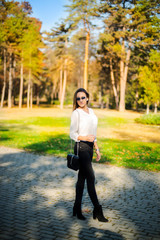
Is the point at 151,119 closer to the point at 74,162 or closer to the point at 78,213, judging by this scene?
the point at 78,213

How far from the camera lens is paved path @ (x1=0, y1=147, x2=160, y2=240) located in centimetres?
381

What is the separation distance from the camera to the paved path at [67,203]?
3811mm

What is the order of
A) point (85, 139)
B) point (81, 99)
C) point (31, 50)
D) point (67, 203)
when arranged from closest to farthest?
1. point (85, 139)
2. point (81, 99)
3. point (67, 203)
4. point (31, 50)

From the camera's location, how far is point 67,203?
507cm

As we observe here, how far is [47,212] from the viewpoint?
4578 millimetres

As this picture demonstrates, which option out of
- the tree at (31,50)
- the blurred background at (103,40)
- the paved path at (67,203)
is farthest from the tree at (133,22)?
the paved path at (67,203)

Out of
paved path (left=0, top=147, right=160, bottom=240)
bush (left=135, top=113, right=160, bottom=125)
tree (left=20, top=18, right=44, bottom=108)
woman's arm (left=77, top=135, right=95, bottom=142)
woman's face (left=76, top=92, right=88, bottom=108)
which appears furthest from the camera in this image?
tree (left=20, top=18, right=44, bottom=108)

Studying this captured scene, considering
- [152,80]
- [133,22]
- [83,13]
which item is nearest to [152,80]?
[152,80]

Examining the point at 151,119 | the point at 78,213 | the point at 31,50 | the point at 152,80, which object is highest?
the point at 31,50

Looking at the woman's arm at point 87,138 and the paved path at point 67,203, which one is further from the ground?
the woman's arm at point 87,138

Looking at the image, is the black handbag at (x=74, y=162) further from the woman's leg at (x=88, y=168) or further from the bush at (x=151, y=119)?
the bush at (x=151, y=119)

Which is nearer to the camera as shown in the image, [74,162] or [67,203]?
[74,162]

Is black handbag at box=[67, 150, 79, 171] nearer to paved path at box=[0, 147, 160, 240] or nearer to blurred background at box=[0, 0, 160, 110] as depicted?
paved path at box=[0, 147, 160, 240]

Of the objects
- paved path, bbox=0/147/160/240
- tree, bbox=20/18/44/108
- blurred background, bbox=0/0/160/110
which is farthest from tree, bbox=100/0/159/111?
paved path, bbox=0/147/160/240
